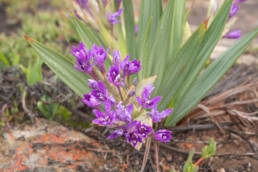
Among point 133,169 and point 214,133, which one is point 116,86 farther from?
point 214,133

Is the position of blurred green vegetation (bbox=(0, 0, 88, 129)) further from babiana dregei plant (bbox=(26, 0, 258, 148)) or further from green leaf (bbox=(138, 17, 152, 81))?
green leaf (bbox=(138, 17, 152, 81))

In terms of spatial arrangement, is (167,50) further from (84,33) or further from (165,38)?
(84,33)

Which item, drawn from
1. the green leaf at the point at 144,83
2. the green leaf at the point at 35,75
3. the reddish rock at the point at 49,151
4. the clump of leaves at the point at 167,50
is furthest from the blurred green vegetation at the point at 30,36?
the green leaf at the point at 144,83

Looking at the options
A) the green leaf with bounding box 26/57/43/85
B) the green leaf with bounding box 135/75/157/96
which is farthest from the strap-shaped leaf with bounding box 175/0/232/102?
the green leaf with bounding box 26/57/43/85

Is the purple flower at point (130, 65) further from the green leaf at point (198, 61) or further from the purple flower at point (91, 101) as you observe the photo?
the green leaf at point (198, 61)

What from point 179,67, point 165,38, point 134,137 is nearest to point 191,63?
point 179,67

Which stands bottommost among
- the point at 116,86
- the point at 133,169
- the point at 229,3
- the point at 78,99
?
the point at 133,169

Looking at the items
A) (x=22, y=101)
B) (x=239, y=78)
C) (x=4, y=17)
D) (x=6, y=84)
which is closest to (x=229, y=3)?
(x=239, y=78)
